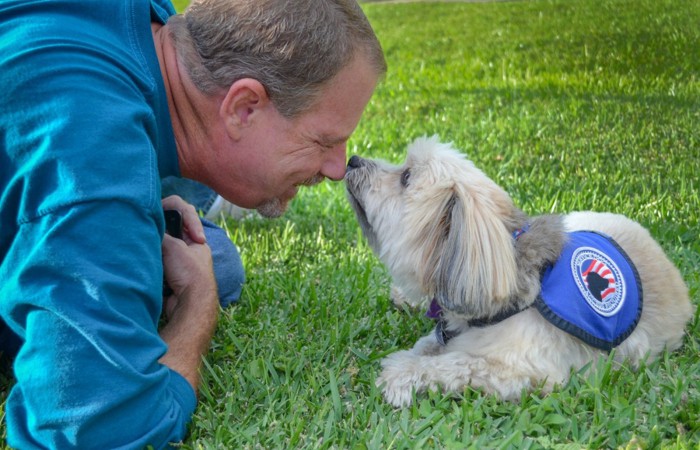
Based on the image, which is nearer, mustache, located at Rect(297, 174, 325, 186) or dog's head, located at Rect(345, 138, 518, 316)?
dog's head, located at Rect(345, 138, 518, 316)

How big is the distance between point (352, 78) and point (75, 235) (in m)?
1.26

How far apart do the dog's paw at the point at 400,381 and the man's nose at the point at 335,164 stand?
0.79 metres

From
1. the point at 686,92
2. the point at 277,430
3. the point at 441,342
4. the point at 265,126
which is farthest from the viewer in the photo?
the point at 686,92

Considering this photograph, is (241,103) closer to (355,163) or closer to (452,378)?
(355,163)

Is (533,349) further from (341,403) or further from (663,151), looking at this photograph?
(663,151)

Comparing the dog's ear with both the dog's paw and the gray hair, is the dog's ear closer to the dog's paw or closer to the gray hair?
the dog's paw

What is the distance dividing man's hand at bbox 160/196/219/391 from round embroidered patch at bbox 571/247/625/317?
1435 millimetres

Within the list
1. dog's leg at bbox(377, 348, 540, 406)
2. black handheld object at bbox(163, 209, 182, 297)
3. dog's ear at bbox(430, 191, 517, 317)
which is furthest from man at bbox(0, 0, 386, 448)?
dog's leg at bbox(377, 348, 540, 406)

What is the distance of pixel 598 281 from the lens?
10.1ft

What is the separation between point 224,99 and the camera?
2.86 metres

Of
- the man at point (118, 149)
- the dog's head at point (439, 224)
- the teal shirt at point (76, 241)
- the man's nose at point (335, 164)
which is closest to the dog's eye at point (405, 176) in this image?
the dog's head at point (439, 224)

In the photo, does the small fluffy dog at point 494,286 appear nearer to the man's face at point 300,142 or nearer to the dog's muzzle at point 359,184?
the dog's muzzle at point 359,184

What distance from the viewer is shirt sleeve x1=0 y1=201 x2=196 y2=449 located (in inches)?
85.6

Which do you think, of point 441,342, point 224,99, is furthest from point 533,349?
point 224,99
